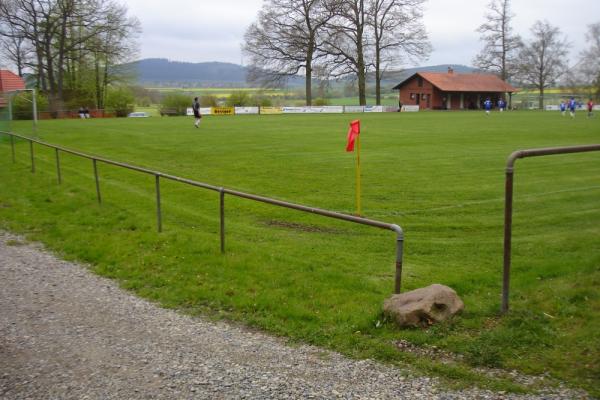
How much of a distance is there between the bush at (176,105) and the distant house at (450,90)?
108ft

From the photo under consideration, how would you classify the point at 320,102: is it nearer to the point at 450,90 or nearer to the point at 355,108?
the point at 355,108

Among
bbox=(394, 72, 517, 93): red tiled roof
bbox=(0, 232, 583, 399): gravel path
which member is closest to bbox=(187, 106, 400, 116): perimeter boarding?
bbox=(394, 72, 517, 93): red tiled roof

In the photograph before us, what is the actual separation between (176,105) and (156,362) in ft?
213

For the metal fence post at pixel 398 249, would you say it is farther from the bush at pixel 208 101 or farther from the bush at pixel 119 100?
the bush at pixel 208 101

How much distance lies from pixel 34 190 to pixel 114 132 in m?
18.9

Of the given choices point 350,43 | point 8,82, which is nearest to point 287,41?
point 350,43

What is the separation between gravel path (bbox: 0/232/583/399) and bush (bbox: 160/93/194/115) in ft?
202

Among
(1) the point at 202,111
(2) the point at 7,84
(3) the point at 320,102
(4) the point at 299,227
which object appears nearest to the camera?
(4) the point at 299,227

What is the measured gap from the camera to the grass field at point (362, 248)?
18.3 feet

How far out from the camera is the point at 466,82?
84938 mm

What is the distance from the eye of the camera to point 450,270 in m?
8.34

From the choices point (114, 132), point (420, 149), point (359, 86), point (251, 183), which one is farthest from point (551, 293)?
point (359, 86)

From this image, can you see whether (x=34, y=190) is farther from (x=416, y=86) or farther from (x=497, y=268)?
(x=416, y=86)

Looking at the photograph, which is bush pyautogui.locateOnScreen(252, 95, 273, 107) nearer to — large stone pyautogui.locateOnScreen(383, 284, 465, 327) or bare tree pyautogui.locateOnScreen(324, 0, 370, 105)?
bare tree pyautogui.locateOnScreen(324, 0, 370, 105)
